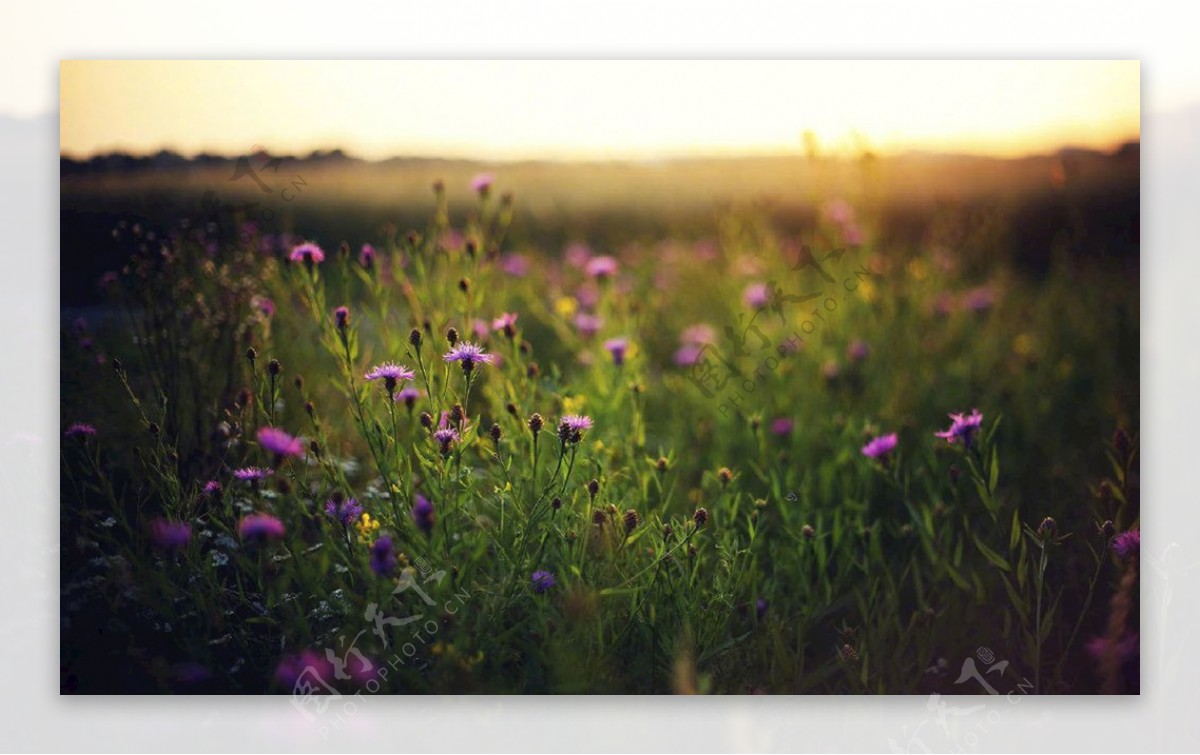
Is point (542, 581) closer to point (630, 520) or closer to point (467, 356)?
point (630, 520)

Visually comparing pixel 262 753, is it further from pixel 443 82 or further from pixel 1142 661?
pixel 1142 661

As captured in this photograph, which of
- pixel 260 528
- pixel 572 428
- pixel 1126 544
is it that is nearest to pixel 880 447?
pixel 1126 544

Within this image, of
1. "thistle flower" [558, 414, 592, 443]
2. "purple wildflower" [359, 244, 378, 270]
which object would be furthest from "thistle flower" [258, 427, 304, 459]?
"thistle flower" [558, 414, 592, 443]

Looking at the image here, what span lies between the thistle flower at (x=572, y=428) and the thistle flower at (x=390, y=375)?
267 millimetres

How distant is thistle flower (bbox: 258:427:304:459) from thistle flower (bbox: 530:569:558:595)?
0.46 meters

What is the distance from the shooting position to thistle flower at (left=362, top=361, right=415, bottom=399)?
1.59 metres

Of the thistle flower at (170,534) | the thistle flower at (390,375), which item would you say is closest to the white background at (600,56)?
the thistle flower at (170,534)

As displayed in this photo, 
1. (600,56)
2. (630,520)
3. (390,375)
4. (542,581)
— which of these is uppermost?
(600,56)

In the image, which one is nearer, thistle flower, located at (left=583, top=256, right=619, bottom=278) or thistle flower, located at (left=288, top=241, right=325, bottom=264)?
thistle flower, located at (left=288, top=241, right=325, bottom=264)

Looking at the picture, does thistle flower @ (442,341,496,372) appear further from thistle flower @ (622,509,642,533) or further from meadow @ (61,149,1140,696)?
thistle flower @ (622,509,642,533)

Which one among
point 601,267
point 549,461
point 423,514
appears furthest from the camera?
point 601,267

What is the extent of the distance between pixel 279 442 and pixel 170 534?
245 millimetres

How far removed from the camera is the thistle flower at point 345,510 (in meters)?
1.62

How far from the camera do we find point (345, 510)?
1621 mm
